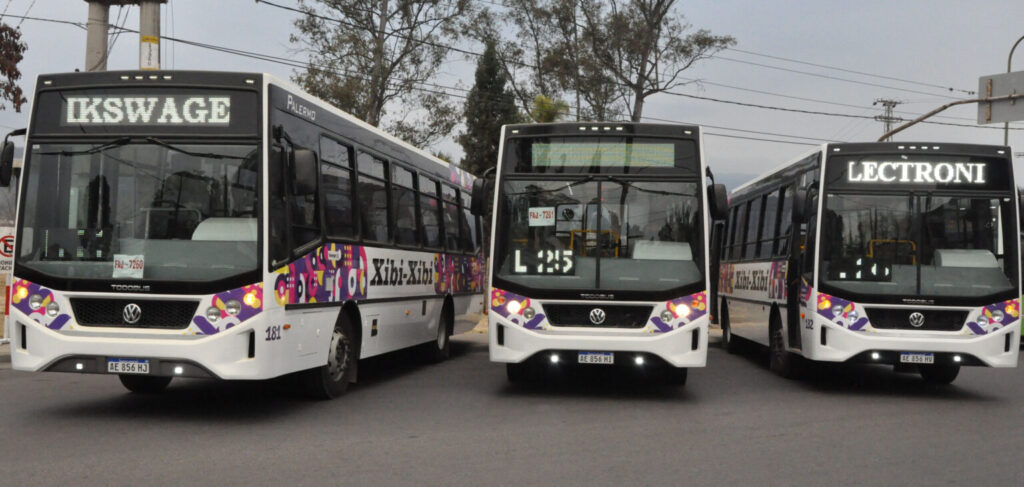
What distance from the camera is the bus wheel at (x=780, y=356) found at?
43.7 ft

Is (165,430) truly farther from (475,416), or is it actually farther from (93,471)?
(475,416)

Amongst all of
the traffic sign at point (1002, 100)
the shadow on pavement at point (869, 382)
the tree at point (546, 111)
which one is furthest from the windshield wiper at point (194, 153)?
the tree at point (546, 111)

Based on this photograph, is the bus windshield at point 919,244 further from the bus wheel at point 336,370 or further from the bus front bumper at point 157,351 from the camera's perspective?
the bus front bumper at point 157,351

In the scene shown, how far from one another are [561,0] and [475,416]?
35528 millimetres

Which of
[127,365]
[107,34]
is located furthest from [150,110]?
[107,34]

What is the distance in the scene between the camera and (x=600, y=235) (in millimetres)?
10922

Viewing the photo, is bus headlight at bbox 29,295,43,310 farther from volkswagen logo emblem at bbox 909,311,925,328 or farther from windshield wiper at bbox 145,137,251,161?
volkswagen logo emblem at bbox 909,311,925,328

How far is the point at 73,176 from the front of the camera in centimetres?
877

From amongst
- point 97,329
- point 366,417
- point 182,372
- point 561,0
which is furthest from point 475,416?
point 561,0

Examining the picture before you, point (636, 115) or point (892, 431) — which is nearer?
point (892, 431)

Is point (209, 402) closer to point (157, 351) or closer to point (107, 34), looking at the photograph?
point (157, 351)

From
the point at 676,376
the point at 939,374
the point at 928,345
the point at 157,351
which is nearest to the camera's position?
the point at 157,351

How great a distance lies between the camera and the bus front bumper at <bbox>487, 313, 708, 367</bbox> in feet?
34.8

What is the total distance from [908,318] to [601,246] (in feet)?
12.3
